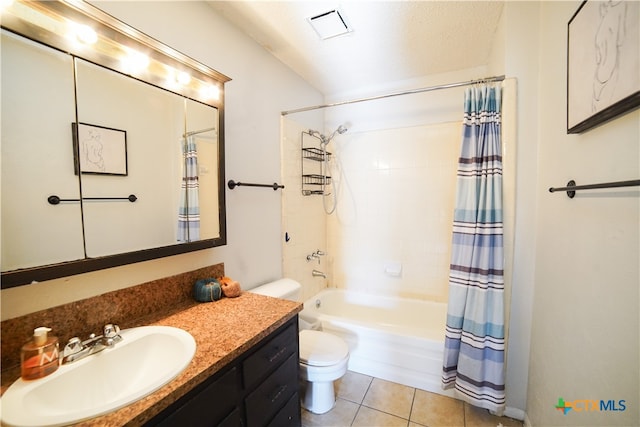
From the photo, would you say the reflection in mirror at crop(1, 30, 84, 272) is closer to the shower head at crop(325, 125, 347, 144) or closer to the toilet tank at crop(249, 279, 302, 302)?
the toilet tank at crop(249, 279, 302, 302)

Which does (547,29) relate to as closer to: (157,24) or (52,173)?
(157,24)

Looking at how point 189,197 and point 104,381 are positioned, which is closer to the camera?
point 104,381

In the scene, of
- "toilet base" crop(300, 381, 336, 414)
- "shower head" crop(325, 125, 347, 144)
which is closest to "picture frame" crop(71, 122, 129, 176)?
"toilet base" crop(300, 381, 336, 414)

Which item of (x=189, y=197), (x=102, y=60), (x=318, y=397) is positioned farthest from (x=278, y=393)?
(x=102, y=60)

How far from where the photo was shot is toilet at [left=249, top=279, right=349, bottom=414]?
5.22 feet

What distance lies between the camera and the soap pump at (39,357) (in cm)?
78

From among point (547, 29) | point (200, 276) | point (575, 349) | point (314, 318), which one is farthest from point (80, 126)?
point (547, 29)

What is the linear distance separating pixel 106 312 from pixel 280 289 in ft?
3.27

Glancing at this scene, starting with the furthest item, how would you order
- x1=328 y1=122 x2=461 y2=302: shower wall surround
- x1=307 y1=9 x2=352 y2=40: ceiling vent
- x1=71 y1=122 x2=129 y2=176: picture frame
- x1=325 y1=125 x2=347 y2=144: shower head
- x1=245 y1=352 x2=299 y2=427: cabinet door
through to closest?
x1=325 y1=125 x2=347 y2=144: shower head < x1=328 y1=122 x2=461 y2=302: shower wall surround < x1=307 y1=9 x2=352 y2=40: ceiling vent < x1=245 y1=352 x2=299 y2=427: cabinet door < x1=71 y1=122 x2=129 y2=176: picture frame

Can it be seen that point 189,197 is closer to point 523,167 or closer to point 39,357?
point 39,357

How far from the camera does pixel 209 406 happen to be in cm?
89

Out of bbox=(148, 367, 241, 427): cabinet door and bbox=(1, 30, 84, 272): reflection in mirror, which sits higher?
bbox=(1, 30, 84, 272): reflection in mirror

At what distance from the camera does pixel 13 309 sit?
86cm

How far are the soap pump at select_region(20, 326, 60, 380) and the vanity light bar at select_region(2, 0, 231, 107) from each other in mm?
992
